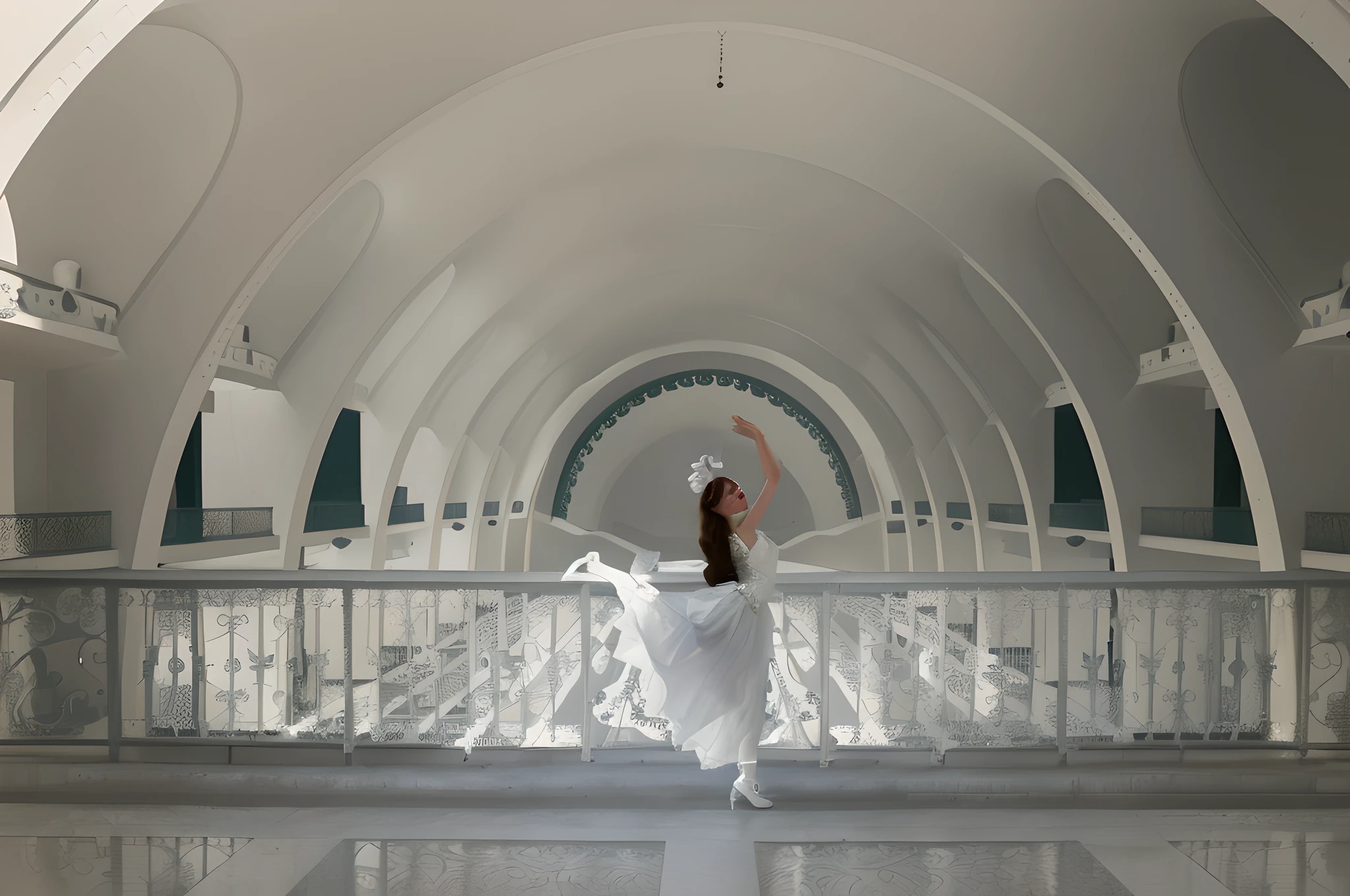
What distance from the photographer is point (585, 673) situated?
15.8 ft

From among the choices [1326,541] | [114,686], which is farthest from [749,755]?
[1326,541]

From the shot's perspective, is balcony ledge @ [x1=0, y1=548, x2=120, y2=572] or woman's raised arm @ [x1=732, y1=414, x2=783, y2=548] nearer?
woman's raised arm @ [x1=732, y1=414, x2=783, y2=548]

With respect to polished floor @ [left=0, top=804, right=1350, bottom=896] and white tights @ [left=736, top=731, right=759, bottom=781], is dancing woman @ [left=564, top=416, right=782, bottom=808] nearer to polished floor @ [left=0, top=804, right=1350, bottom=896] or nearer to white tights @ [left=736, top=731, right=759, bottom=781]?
white tights @ [left=736, top=731, right=759, bottom=781]

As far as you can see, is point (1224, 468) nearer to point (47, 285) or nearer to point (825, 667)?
point (825, 667)

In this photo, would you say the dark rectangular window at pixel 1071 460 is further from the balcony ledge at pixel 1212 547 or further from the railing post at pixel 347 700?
the railing post at pixel 347 700

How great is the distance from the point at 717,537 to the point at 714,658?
59 centimetres

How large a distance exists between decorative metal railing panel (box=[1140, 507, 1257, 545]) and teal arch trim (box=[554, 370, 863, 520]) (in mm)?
16172

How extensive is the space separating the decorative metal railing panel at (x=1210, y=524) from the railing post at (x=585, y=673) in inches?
378

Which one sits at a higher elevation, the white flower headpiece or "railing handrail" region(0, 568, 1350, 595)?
the white flower headpiece

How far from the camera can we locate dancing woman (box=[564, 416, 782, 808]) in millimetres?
4316

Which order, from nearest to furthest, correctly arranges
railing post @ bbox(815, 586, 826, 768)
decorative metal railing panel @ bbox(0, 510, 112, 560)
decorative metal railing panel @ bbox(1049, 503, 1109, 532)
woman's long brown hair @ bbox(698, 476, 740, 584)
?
woman's long brown hair @ bbox(698, 476, 740, 584) < railing post @ bbox(815, 586, 826, 768) < decorative metal railing panel @ bbox(0, 510, 112, 560) < decorative metal railing panel @ bbox(1049, 503, 1109, 532)

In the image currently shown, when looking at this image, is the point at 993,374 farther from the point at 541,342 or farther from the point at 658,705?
the point at 658,705

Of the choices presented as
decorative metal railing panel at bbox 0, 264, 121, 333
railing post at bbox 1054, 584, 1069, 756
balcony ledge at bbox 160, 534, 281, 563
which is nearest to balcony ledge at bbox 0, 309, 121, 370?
decorative metal railing panel at bbox 0, 264, 121, 333

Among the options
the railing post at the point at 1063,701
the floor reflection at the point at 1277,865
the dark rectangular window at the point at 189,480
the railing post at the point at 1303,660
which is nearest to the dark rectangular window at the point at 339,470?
the dark rectangular window at the point at 189,480
